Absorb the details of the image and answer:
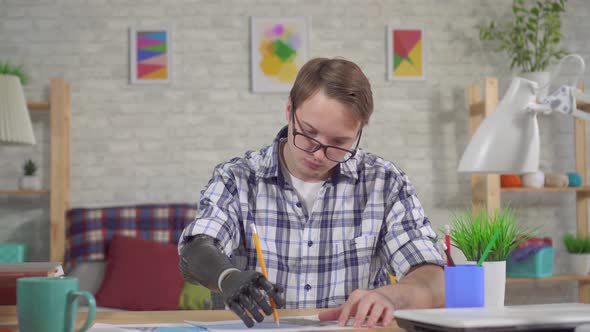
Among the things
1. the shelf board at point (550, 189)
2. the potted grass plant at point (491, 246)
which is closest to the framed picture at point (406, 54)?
the shelf board at point (550, 189)

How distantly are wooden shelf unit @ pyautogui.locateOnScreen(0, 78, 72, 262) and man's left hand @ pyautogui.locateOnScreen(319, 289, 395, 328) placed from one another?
2833 millimetres

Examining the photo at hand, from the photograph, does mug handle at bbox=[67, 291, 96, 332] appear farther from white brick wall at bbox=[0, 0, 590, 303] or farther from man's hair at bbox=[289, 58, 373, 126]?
white brick wall at bbox=[0, 0, 590, 303]

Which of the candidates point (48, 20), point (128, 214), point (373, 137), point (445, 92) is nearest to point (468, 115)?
point (445, 92)

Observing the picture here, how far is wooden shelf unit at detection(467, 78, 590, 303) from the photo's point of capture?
3975mm

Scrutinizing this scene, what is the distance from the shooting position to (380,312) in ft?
4.27

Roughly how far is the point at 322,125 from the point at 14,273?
77 centimetres

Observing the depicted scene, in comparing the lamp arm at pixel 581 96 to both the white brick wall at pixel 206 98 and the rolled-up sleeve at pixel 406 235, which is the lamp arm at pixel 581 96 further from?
the white brick wall at pixel 206 98

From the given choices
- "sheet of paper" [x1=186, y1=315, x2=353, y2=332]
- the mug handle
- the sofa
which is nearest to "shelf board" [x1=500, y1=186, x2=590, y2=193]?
the sofa

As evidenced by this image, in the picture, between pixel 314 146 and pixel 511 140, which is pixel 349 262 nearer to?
pixel 314 146

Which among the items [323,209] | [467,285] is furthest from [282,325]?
[323,209]

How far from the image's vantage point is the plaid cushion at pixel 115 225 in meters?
3.79

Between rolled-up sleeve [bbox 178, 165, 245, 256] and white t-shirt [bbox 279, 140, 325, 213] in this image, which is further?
white t-shirt [bbox 279, 140, 325, 213]

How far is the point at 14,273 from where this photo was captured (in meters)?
1.25

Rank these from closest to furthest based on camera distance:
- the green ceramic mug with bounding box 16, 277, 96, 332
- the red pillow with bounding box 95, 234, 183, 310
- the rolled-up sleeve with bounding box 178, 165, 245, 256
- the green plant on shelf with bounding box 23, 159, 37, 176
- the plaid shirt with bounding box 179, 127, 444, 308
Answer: the green ceramic mug with bounding box 16, 277, 96, 332 → the rolled-up sleeve with bounding box 178, 165, 245, 256 → the plaid shirt with bounding box 179, 127, 444, 308 → the red pillow with bounding box 95, 234, 183, 310 → the green plant on shelf with bounding box 23, 159, 37, 176
